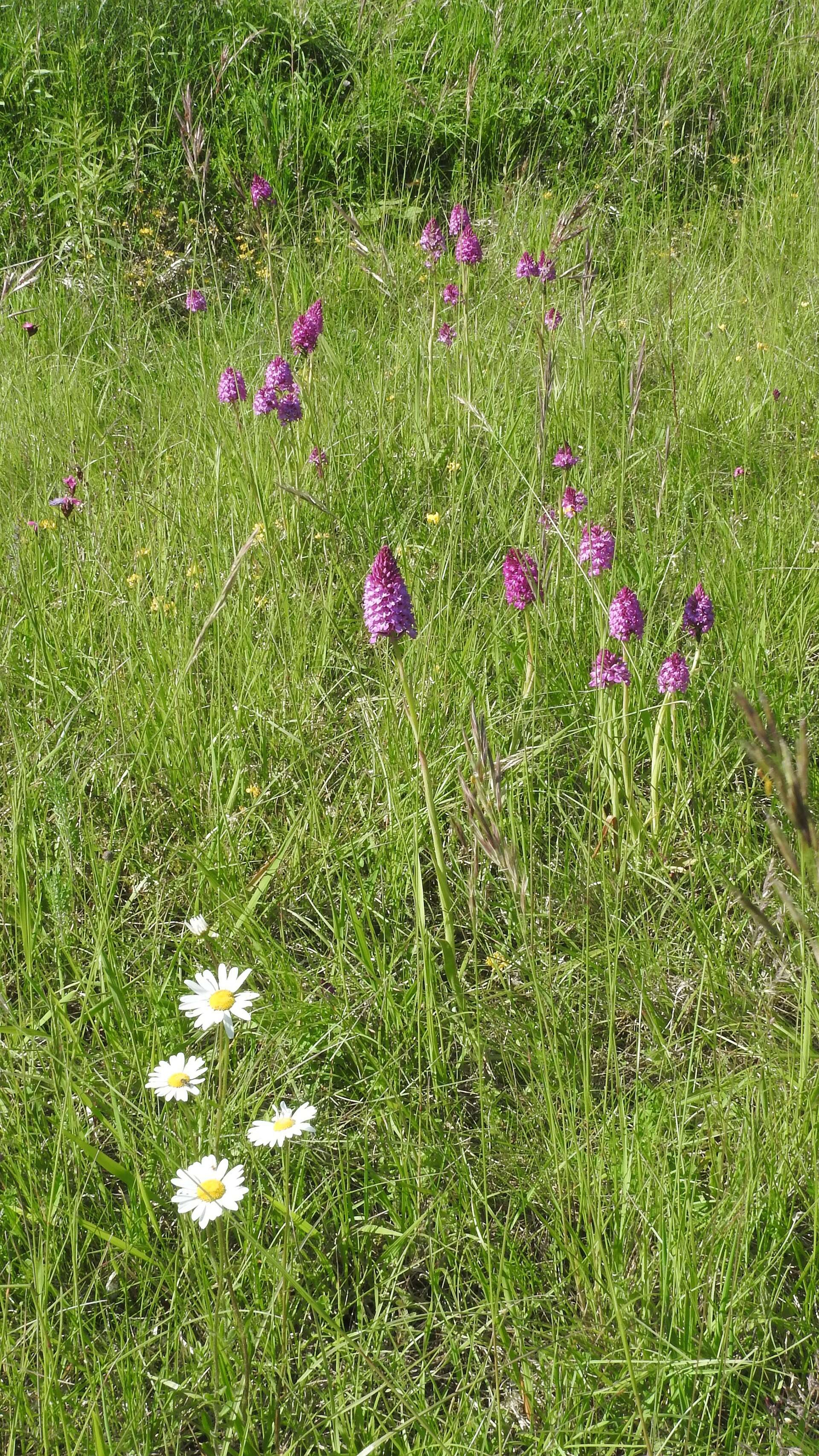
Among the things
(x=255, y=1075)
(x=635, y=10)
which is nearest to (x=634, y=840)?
(x=255, y=1075)

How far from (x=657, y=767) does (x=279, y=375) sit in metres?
1.24

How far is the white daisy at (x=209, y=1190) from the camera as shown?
3.16 ft

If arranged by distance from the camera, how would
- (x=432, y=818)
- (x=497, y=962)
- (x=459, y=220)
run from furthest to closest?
(x=459, y=220)
(x=497, y=962)
(x=432, y=818)

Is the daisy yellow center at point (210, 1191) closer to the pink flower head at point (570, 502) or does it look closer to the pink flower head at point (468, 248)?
the pink flower head at point (570, 502)

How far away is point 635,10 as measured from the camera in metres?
5.06

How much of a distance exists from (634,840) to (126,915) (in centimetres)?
81

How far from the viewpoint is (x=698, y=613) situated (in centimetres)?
173

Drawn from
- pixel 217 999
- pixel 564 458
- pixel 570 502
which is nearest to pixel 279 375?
pixel 564 458

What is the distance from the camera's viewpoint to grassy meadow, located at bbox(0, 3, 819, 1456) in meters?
1.13

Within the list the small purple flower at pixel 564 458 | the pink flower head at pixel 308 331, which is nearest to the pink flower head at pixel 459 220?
the pink flower head at pixel 308 331

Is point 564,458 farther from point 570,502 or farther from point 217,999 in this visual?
point 217,999

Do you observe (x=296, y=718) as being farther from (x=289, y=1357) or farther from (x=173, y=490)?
(x=289, y=1357)

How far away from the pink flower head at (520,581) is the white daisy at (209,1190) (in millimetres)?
995

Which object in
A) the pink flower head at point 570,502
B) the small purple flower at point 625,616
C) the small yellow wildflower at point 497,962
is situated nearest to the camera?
the small yellow wildflower at point 497,962
